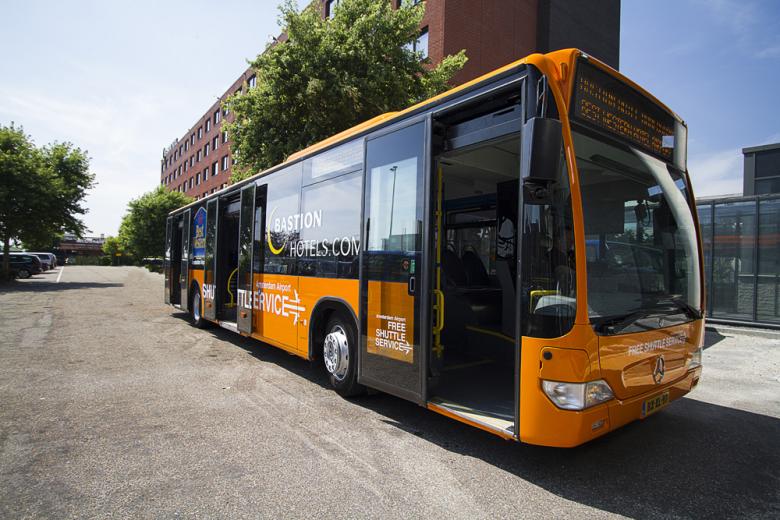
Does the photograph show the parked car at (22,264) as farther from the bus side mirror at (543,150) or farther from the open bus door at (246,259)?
the bus side mirror at (543,150)

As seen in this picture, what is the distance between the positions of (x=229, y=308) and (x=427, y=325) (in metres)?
6.50

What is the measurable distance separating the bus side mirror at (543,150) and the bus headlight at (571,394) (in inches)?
53.7

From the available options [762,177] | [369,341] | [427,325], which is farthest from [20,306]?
[762,177]

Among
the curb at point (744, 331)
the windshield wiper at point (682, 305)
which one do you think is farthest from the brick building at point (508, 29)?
the windshield wiper at point (682, 305)

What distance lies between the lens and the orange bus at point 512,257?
295 cm

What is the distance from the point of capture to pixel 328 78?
11711 mm

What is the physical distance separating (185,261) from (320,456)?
8555 mm

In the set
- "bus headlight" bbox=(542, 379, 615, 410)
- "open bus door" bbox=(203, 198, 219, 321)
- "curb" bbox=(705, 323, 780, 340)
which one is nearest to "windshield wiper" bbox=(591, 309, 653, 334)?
"bus headlight" bbox=(542, 379, 615, 410)

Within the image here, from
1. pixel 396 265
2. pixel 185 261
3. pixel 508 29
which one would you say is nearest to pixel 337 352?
pixel 396 265

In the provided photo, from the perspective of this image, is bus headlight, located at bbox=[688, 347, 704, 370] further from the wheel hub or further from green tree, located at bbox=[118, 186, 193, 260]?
green tree, located at bbox=[118, 186, 193, 260]

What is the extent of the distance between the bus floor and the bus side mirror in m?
1.81

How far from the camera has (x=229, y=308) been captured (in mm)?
9094

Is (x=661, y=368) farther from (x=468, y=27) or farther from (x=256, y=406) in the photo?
(x=468, y=27)

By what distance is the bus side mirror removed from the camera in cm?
281
